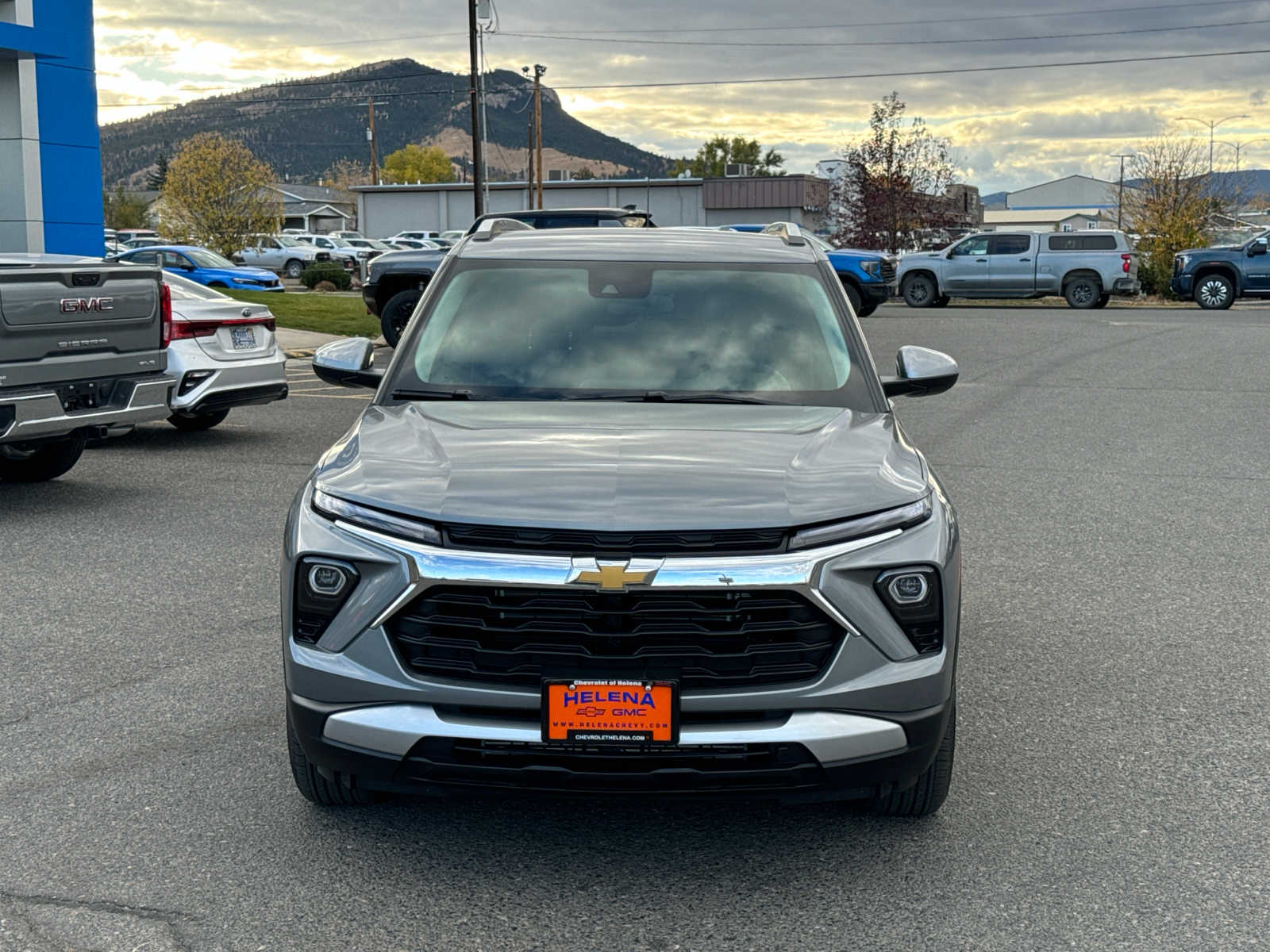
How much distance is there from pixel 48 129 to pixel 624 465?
18.6 metres

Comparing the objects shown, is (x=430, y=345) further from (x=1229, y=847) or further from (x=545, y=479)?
(x=1229, y=847)

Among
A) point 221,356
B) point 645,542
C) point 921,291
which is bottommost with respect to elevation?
point 645,542

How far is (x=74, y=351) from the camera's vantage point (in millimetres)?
8742

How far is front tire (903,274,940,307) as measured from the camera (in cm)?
3488

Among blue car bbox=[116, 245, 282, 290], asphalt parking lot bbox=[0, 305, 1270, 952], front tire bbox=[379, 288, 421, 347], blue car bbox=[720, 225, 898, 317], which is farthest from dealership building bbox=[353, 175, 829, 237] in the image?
asphalt parking lot bbox=[0, 305, 1270, 952]

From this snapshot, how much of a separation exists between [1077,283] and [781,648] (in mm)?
32989

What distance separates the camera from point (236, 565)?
7.29 m

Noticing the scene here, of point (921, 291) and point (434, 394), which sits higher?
point (921, 291)

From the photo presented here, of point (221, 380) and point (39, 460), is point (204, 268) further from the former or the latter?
point (39, 460)

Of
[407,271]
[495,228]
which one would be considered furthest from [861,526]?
[407,271]

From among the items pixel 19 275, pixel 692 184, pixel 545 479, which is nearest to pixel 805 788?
pixel 545 479

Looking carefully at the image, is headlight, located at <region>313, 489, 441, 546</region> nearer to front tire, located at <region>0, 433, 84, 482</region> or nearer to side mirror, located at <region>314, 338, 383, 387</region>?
side mirror, located at <region>314, 338, 383, 387</region>

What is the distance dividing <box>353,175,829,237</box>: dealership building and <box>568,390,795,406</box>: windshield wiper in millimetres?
71342

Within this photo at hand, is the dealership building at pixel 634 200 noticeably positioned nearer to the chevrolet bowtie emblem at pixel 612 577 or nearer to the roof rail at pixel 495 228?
the roof rail at pixel 495 228
